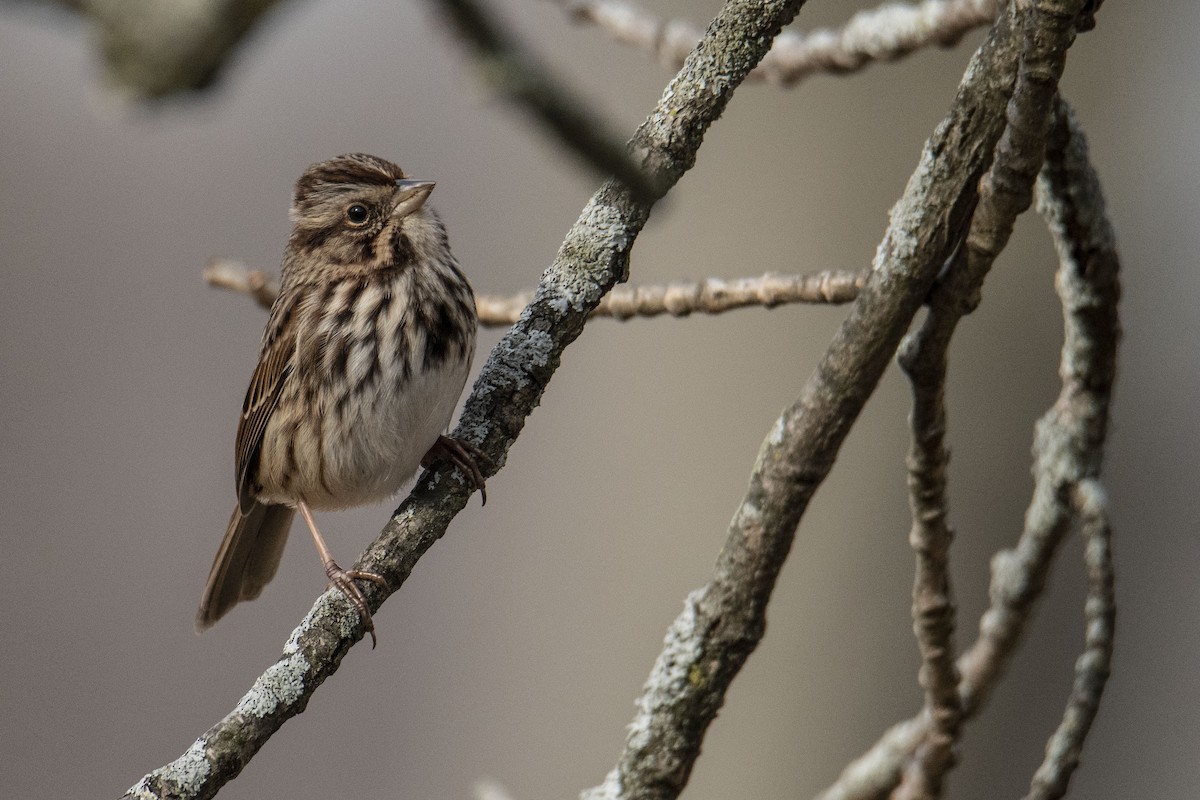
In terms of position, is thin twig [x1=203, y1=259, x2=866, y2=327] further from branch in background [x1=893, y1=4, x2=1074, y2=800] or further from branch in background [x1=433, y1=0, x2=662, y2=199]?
branch in background [x1=433, y1=0, x2=662, y2=199]

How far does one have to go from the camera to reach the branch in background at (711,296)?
99.0 inches

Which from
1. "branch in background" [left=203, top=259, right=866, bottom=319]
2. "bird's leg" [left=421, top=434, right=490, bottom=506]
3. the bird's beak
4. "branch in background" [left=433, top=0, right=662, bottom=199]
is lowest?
"branch in background" [left=433, top=0, right=662, bottom=199]

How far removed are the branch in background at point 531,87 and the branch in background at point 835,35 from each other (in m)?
2.22

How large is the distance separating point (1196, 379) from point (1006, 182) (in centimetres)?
324

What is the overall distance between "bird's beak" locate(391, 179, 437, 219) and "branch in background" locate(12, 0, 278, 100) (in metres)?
2.70

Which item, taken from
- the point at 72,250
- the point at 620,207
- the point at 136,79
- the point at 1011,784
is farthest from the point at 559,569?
the point at 136,79

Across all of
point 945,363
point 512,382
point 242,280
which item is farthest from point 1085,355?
point 242,280

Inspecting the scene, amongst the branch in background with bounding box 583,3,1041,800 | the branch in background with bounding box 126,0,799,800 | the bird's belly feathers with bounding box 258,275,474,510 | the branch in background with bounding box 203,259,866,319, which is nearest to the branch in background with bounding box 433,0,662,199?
the branch in background with bounding box 126,0,799,800

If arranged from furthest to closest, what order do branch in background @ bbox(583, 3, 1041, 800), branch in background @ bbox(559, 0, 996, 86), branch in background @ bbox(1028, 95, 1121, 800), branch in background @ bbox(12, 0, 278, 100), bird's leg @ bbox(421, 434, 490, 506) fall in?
branch in background @ bbox(559, 0, 996, 86) → branch in background @ bbox(1028, 95, 1121, 800) → bird's leg @ bbox(421, 434, 490, 506) → branch in background @ bbox(583, 3, 1041, 800) → branch in background @ bbox(12, 0, 278, 100)

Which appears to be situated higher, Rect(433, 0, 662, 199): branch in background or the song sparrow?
the song sparrow

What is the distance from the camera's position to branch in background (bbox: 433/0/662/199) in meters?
0.69

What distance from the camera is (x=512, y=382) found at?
2320 millimetres

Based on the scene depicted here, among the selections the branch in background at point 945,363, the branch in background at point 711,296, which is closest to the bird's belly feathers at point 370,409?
the branch in background at point 711,296

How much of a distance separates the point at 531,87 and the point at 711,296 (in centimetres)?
201
